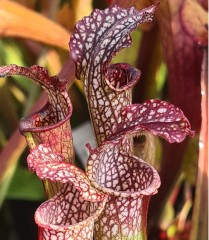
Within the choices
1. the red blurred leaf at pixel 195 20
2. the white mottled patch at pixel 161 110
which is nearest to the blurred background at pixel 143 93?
the red blurred leaf at pixel 195 20

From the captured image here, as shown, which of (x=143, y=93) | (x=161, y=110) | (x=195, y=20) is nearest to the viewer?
(x=161, y=110)

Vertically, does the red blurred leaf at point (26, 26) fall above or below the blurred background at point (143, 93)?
above

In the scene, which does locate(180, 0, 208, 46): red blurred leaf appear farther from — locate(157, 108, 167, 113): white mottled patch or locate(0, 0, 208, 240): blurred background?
locate(157, 108, 167, 113): white mottled patch

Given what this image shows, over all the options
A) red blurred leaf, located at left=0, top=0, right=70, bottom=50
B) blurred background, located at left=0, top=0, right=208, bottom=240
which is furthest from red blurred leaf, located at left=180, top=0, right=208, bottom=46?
red blurred leaf, located at left=0, top=0, right=70, bottom=50

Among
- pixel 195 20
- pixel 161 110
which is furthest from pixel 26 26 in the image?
pixel 161 110

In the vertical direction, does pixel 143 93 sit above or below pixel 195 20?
below

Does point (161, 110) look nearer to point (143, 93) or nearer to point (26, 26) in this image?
point (26, 26)

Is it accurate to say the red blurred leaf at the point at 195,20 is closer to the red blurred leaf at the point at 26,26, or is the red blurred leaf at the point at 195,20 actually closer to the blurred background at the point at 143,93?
the blurred background at the point at 143,93

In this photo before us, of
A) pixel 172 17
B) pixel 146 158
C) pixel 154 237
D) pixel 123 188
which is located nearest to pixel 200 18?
pixel 172 17
